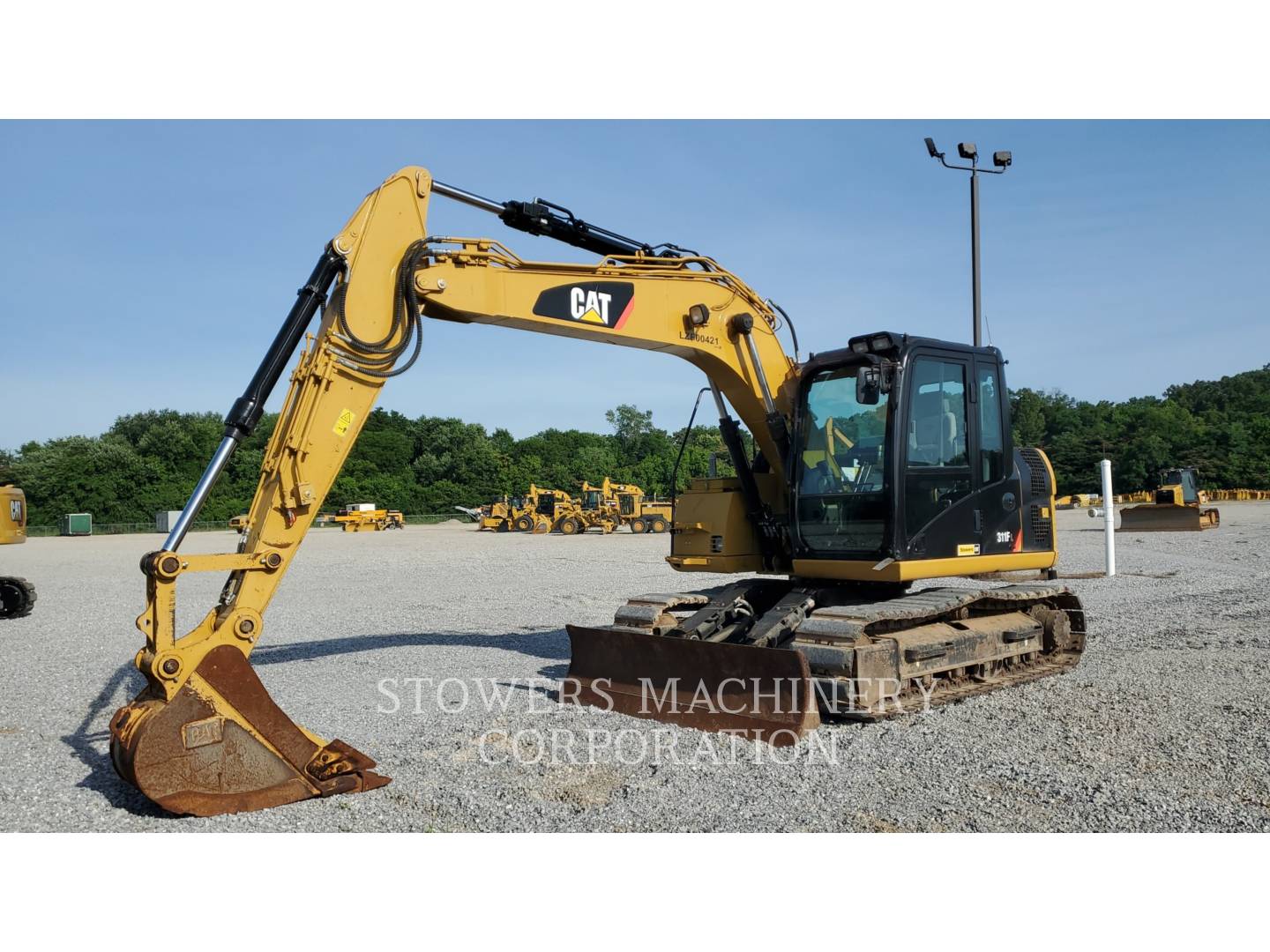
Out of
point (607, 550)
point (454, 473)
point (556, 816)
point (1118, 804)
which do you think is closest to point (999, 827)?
point (1118, 804)

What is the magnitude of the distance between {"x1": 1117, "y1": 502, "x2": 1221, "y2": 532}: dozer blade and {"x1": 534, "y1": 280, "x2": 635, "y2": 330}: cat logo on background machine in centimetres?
2918

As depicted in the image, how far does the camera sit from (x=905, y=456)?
7848mm

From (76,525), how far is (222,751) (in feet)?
214

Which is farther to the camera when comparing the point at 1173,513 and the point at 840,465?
the point at 1173,513

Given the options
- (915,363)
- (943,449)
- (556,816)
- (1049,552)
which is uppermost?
(915,363)

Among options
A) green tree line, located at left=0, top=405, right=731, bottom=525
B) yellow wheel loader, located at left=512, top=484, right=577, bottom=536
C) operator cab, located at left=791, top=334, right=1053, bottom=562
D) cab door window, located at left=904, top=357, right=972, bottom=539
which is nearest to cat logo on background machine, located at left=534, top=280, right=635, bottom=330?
operator cab, located at left=791, top=334, right=1053, bottom=562

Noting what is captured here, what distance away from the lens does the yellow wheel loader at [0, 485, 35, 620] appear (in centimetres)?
1563

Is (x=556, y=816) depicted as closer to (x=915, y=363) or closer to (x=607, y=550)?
(x=915, y=363)

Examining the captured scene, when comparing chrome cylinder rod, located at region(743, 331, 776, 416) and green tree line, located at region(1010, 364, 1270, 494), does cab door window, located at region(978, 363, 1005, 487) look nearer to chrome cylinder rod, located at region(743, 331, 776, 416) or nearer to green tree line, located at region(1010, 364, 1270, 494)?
chrome cylinder rod, located at region(743, 331, 776, 416)

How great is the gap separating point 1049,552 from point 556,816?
19.8 ft

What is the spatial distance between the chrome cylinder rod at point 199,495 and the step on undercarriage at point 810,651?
356 cm

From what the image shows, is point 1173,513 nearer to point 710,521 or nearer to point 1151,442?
point 710,521

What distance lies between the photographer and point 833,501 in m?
8.26

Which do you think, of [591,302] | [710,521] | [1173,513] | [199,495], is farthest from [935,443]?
[1173,513]
